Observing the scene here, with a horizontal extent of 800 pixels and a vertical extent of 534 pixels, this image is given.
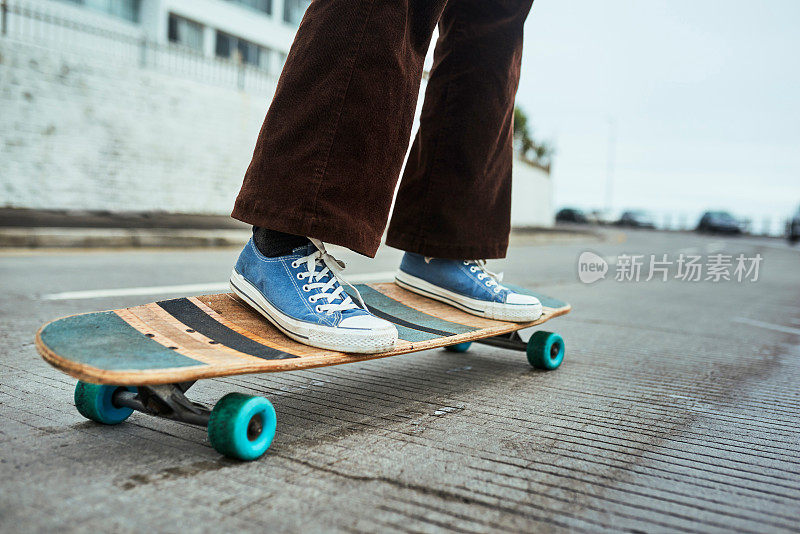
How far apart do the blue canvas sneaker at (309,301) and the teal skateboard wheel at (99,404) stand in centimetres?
35

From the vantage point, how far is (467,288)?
2.15 metres

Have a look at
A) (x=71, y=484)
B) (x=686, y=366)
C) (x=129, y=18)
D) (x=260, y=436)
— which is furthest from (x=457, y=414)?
(x=129, y=18)

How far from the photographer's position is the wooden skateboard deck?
112 cm

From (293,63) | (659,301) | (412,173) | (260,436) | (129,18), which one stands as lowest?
(659,301)

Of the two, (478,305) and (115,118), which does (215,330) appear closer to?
(478,305)

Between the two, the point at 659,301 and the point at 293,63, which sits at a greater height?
the point at 293,63

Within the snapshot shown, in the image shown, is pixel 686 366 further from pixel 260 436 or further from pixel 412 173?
pixel 260 436

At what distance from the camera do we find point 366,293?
212 cm

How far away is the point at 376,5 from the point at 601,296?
147 inches

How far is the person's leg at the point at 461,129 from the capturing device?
212 cm

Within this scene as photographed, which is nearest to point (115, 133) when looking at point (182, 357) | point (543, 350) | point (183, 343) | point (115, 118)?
point (115, 118)

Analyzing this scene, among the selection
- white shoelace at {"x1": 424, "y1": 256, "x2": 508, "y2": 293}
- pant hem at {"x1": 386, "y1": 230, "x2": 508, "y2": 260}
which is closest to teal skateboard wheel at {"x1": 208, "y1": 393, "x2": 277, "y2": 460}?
pant hem at {"x1": 386, "y1": 230, "x2": 508, "y2": 260}

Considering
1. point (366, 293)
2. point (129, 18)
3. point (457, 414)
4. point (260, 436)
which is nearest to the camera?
point (260, 436)

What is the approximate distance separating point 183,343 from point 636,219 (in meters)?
46.4
